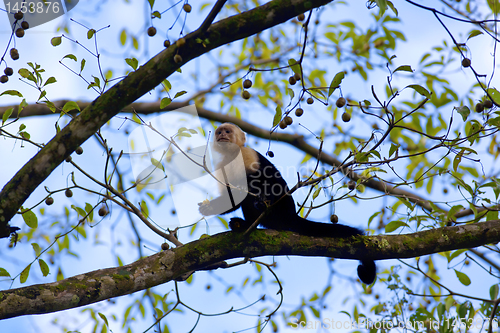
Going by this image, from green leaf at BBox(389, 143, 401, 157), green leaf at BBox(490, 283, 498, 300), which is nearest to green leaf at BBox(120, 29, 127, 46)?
green leaf at BBox(389, 143, 401, 157)

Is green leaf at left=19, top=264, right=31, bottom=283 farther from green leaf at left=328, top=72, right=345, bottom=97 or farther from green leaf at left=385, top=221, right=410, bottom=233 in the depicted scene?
green leaf at left=385, top=221, right=410, bottom=233

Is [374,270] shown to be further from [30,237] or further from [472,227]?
[30,237]

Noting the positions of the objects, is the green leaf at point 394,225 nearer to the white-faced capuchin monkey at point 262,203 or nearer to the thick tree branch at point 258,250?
the thick tree branch at point 258,250

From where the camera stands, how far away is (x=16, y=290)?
8.84ft

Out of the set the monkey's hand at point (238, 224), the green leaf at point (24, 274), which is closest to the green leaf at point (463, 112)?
the monkey's hand at point (238, 224)

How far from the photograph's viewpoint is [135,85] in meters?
2.72

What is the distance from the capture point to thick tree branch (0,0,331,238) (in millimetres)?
2691

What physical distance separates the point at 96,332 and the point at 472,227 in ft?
→ 12.5

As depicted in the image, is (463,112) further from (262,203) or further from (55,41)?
(55,41)

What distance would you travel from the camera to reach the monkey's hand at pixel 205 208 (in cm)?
440

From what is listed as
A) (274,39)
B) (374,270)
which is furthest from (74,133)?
(274,39)

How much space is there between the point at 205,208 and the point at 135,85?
80.9 inches

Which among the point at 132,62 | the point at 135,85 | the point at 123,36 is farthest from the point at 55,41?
the point at 123,36

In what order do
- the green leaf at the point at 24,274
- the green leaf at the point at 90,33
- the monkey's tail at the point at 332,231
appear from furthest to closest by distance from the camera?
the monkey's tail at the point at 332,231 < the green leaf at the point at 24,274 < the green leaf at the point at 90,33
